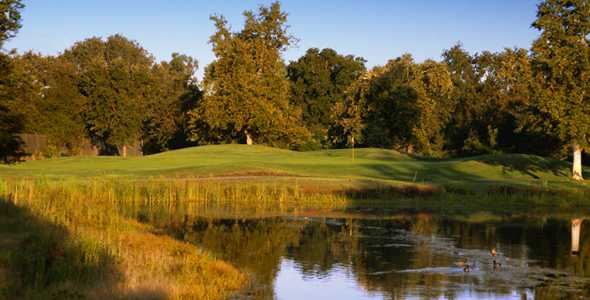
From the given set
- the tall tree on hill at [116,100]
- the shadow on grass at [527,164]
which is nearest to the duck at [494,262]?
the shadow on grass at [527,164]

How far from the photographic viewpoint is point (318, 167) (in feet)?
181

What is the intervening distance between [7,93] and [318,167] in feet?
68.3

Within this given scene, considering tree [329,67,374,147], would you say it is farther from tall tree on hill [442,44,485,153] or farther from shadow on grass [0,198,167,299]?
shadow on grass [0,198,167,299]

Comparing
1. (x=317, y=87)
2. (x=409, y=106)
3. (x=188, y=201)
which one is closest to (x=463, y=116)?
(x=409, y=106)

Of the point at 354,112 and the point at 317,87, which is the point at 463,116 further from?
the point at 317,87

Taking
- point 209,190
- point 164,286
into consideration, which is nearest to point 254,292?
point 164,286

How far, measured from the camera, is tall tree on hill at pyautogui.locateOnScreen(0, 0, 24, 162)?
41.2m

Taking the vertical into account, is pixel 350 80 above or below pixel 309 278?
above

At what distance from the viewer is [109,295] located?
15977 mm

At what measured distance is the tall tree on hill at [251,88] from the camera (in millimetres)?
77250

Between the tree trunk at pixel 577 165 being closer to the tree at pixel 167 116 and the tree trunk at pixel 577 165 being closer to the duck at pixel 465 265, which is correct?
the duck at pixel 465 265

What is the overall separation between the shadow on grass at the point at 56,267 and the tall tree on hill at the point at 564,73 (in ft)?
127

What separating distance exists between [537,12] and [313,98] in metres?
44.8

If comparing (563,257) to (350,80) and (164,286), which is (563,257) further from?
(350,80)
